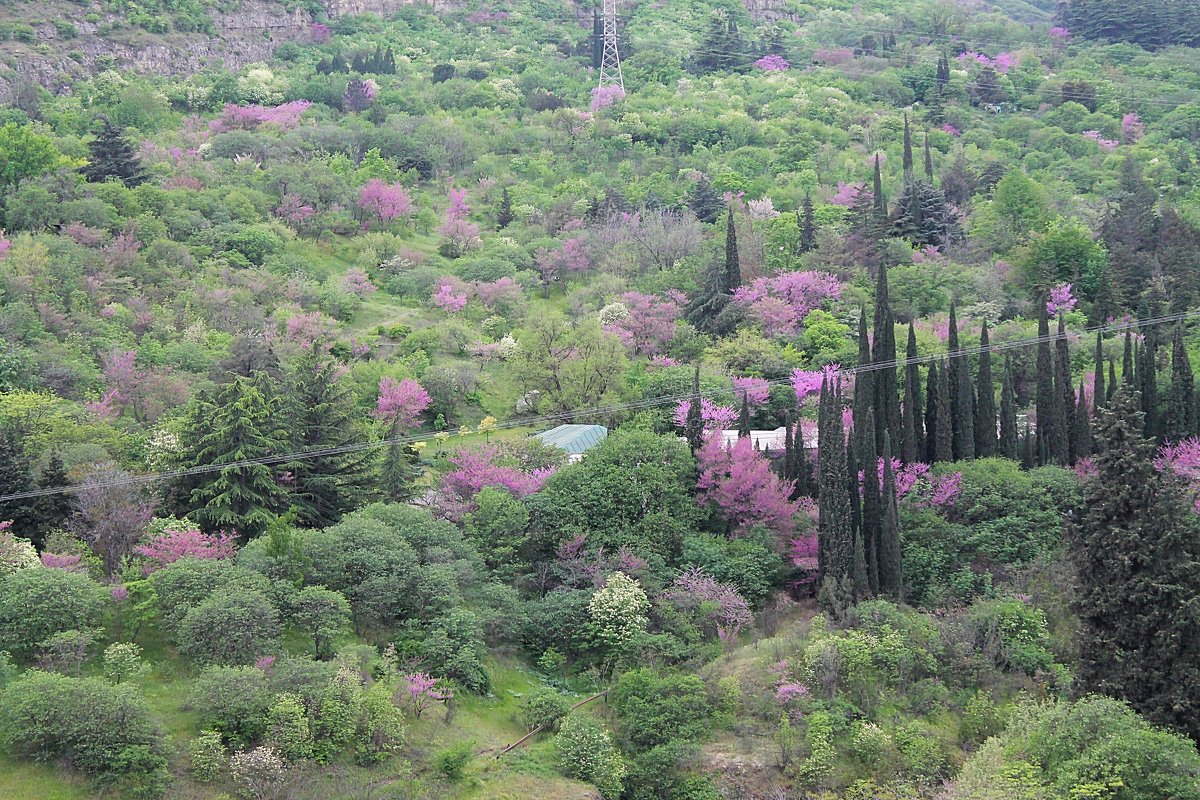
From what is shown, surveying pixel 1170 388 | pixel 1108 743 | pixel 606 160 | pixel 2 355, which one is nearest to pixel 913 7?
pixel 606 160

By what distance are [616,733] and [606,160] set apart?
72.4m

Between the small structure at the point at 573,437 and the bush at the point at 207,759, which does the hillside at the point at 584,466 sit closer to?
the bush at the point at 207,759

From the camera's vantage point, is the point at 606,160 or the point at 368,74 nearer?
the point at 606,160

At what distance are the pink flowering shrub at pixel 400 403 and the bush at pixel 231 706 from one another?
2379 cm

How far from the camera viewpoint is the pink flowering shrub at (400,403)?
6138cm

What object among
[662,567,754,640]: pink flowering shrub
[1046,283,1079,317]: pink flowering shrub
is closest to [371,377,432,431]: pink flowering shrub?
[662,567,754,640]: pink flowering shrub

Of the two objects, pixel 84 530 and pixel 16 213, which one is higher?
pixel 16 213

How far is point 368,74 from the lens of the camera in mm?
124750

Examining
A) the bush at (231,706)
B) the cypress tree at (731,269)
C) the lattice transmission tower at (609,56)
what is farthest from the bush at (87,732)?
the lattice transmission tower at (609,56)

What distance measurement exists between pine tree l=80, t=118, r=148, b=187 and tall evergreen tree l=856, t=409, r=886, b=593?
48.7 metres

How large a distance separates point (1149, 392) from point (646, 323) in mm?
24412

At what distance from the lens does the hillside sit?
38.1m

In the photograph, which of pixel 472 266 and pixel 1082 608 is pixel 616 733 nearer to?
pixel 1082 608

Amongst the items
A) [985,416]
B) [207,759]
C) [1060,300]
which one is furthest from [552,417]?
[207,759]
